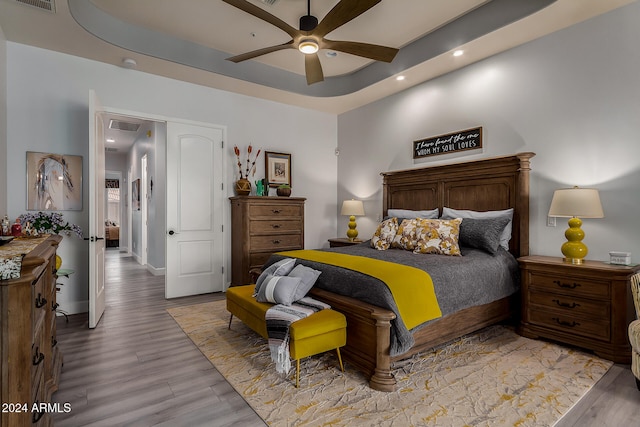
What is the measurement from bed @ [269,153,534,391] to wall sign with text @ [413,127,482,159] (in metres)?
0.26

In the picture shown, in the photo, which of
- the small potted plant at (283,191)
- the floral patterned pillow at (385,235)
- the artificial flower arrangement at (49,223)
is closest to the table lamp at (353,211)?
the small potted plant at (283,191)

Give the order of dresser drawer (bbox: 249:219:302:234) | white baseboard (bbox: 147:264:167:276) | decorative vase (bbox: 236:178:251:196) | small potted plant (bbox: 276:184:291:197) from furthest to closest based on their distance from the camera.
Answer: white baseboard (bbox: 147:264:167:276)
small potted plant (bbox: 276:184:291:197)
decorative vase (bbox: 236:178:251:196)
dresser drawer (bbox: 249:219:302:234)

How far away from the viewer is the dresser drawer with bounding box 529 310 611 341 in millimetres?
2613

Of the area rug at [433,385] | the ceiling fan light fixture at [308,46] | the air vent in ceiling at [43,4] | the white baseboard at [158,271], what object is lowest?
the area rug at [433,385]

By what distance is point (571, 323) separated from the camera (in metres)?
2.78

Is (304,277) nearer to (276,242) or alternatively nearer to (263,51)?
(263,51)

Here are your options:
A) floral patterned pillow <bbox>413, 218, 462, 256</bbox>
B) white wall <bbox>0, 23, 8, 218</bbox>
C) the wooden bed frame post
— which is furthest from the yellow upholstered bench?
white wall <bbox>0, 23, 8, 218</bbox>

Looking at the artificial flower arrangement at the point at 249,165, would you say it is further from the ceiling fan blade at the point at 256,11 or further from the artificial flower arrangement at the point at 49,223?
the ceiling fan blade at the point at 256,11

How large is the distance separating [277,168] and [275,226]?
1.04 m

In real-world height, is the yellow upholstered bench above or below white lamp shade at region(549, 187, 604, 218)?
below

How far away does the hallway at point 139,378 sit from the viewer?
188cm

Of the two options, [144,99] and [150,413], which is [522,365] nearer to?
[150,413]

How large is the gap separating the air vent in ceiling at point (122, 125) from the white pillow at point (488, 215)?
229 inches

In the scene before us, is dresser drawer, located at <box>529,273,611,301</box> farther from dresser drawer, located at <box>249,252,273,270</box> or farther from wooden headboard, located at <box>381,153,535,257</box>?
dresser drawer, located at <box>249,252,273,270</box>
